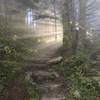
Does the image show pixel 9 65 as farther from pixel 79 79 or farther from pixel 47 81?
pixel 79 79

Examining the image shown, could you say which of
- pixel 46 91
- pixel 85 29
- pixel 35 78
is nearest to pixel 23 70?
pixel 35 78

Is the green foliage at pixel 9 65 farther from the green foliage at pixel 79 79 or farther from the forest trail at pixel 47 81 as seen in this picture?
the green foliage at pixel 79 79

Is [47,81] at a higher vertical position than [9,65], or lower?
lower

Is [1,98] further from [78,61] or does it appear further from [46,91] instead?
[78,61]

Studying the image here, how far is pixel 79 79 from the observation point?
7250 mm

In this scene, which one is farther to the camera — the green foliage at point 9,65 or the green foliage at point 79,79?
the green foliage at point 79,79

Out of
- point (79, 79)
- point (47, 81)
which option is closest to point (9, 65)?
point (47, 81)

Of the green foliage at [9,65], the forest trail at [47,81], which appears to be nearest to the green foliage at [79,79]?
the forest trail at [47,81]

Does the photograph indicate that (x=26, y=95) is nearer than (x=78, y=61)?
Yes

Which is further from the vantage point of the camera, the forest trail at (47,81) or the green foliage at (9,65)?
the forest trail at (47,81)

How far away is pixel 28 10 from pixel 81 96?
33.4 ft

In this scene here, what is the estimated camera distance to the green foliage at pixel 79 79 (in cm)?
654

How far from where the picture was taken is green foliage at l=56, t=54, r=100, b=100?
6543 millimetres

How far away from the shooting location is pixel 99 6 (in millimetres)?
13102
